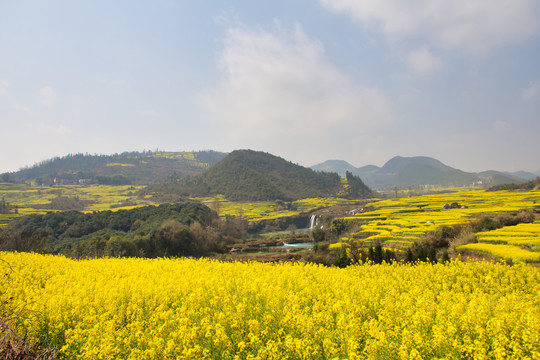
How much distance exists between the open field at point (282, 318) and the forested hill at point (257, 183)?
9090cm

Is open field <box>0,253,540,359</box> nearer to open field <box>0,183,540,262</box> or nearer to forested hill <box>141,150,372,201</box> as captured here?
open field <box>0,183,540,262</box>

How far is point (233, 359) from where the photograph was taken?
5199 mm

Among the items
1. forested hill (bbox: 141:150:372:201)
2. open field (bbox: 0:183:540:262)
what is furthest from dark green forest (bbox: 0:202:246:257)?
forested hill (bbox: 141:150:372:201)

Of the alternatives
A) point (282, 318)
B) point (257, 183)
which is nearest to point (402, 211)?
point (282, 318)

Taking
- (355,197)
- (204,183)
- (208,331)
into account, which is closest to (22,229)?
(208,331)

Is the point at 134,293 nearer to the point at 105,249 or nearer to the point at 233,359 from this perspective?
the point at 233,359

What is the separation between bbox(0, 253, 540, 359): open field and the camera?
16.4 ft

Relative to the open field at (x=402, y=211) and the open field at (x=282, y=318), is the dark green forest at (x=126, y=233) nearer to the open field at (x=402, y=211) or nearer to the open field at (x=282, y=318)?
the open field at (x=402, y=211)

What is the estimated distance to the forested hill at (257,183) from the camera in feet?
346

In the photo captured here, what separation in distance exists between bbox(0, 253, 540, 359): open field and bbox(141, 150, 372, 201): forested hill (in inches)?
3579

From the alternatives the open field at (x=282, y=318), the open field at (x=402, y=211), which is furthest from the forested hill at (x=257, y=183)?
the open field at (x=282, y=318)

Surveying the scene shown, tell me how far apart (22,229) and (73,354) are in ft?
162

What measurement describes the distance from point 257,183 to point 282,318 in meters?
105

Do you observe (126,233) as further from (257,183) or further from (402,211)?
(257,183)
